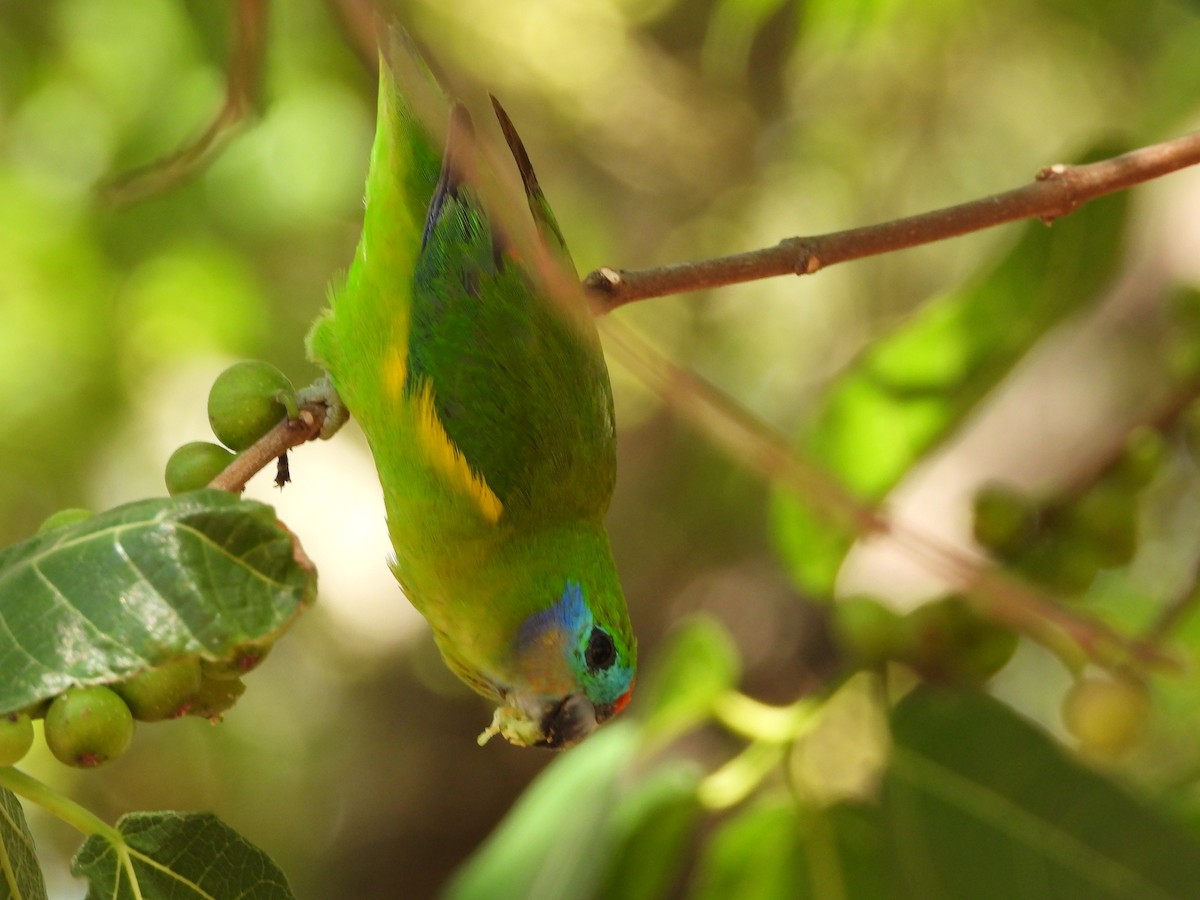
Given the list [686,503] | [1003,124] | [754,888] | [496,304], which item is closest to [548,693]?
[754,888]

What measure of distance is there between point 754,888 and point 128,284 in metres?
2.60

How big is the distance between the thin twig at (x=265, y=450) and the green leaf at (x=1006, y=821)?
993 millimetres

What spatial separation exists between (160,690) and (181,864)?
225 millimetres

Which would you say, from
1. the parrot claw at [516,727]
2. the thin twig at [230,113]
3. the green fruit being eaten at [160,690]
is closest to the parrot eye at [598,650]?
the parrot claw at [516,727]

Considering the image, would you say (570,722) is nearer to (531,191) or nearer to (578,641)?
(578,641)

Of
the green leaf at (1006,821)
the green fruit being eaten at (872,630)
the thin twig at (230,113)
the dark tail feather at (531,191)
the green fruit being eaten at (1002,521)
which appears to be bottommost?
the green leaf at (1006,821)

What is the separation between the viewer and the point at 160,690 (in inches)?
40.0

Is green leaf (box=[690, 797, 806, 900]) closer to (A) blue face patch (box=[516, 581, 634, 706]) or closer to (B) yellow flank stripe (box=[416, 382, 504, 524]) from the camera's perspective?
(A) blue face patch (box=[516, 581, 634, 706])

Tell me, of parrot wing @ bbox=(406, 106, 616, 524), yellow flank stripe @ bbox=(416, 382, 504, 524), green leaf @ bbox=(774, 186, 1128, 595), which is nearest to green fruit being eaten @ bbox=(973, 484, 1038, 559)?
green leaf @ bbox=(774, 186, 1128, 595)

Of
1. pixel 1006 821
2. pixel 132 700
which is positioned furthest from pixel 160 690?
pixel 1006 821

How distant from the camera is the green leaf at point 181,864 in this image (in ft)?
3.68

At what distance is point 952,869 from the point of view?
1.75m

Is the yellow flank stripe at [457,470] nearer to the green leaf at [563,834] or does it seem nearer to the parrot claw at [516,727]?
the parrot claw at [516,727]

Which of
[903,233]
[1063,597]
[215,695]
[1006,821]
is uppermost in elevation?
[903,233]
